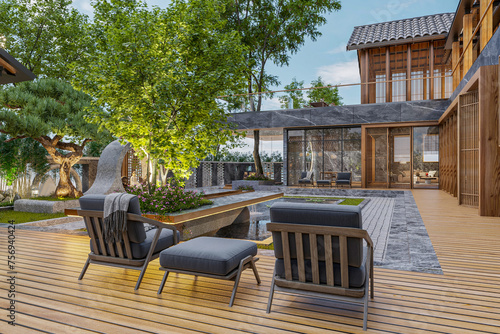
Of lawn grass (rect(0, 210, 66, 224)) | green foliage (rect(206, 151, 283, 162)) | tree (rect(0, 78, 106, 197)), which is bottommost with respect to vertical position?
lawn grass (rect(0, 210, 66, 224))

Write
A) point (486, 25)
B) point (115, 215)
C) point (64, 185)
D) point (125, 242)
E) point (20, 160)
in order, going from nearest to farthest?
point (115, 215)
point (125, 242)
point (486, 25)
point (64, 185)
point (20, 160)

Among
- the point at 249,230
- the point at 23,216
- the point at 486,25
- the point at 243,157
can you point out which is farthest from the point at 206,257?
the point at 243,157

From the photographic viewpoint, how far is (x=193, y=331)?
8.18 ft

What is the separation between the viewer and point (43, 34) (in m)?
17.6

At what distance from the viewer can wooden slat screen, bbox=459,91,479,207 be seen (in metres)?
8.02

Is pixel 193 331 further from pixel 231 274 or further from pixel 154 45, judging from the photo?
pixel 154 45

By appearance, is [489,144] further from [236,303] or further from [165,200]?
[236,303]

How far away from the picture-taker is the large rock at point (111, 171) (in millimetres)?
8609

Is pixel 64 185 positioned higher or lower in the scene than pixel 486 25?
lower

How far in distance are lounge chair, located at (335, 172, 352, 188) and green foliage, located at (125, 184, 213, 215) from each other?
9712 millimetres

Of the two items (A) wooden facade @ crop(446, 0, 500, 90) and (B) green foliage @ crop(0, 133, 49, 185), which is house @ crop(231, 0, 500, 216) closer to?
(A) wooden facade @ crop(446, 0, 500, 90)

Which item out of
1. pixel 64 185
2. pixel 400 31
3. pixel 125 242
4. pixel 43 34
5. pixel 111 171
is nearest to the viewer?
pixel 125 242

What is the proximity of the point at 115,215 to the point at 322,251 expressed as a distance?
1.96 metres

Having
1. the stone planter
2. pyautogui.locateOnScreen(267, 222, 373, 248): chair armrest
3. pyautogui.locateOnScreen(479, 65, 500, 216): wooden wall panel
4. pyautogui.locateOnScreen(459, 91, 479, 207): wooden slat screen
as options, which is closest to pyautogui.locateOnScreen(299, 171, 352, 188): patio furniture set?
the stone planter
